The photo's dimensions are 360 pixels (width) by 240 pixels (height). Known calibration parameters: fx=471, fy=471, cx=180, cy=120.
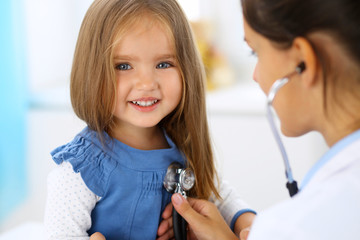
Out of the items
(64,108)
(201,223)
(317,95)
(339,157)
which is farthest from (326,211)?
(64,108)

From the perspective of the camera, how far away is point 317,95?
775mm

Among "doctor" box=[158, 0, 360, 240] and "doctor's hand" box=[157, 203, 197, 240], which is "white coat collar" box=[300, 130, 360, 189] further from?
"doctor's hand" box=[157, 203, 197, 240]

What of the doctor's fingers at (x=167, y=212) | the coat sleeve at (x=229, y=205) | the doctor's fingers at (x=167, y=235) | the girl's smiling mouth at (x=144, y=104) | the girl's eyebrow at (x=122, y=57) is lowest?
the doctor's fingers at (x=167, y=235)

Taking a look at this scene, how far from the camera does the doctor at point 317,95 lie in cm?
69

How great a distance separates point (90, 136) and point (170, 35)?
303 millimetres

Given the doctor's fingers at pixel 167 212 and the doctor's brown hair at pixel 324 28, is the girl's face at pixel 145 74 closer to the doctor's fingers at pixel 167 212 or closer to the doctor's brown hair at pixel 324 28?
the doctor's fingers at pixel 167 212

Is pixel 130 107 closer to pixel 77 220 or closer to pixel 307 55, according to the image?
pixel 77 220

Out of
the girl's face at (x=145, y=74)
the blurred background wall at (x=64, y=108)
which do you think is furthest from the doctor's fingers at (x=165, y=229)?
the blurred background wall at (x=64, y=108)

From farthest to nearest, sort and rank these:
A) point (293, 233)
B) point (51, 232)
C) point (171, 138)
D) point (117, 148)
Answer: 1. point (171, 138)
2. point (117, 148)
3. point (51, 232)
4. point (293, 233)

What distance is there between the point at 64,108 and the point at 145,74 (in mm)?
1724

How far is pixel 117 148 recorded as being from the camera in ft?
3.68

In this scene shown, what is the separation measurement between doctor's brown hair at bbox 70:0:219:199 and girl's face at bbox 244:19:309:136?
0.31 m

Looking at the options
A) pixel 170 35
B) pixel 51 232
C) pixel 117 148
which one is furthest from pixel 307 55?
pixel 51 232

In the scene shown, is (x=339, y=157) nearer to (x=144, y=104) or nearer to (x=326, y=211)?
(x=326, y=211)
